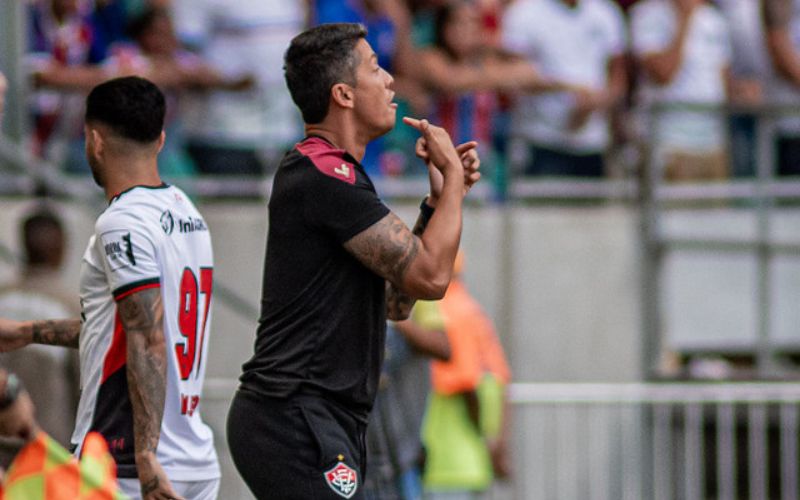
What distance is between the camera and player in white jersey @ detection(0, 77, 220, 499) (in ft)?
17.0

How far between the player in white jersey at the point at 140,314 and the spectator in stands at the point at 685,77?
5827 millimetres

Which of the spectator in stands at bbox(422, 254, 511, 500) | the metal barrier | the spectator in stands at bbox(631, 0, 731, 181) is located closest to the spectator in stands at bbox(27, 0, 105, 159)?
the spectator in stands at bbox(422, 254, 511, 500)

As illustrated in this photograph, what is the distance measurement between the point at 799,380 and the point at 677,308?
1.05 meters

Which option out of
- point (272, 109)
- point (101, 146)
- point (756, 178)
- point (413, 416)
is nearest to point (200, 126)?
Result: point (272, 109)

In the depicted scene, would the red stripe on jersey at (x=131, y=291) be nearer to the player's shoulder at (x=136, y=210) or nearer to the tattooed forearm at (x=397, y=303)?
the player's shoulder at (x=136, y=210)

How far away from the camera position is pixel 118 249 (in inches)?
205

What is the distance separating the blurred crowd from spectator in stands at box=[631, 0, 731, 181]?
1 cm

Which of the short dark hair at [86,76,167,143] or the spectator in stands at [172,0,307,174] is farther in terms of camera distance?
the spectator in stands at [172,0,307,174]

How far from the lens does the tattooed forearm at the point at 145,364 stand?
5109mm

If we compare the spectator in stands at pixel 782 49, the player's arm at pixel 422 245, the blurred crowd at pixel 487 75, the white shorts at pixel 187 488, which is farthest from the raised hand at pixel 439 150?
the spectator in stands at pixel 782 49

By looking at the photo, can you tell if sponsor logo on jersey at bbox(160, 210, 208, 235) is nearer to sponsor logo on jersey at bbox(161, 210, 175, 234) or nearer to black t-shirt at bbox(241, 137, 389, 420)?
sponsor logo on jersey at bbox(161, 210, 175, 234)

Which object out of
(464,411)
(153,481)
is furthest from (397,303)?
(464,411)

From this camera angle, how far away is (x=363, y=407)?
518 cm

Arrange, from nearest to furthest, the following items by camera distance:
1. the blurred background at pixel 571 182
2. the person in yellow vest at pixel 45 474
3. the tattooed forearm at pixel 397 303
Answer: the person in yellow vest at pixel 45 474 < the tattooed forearm at pixel 397 303 < the blurred background at pixel 571 182
